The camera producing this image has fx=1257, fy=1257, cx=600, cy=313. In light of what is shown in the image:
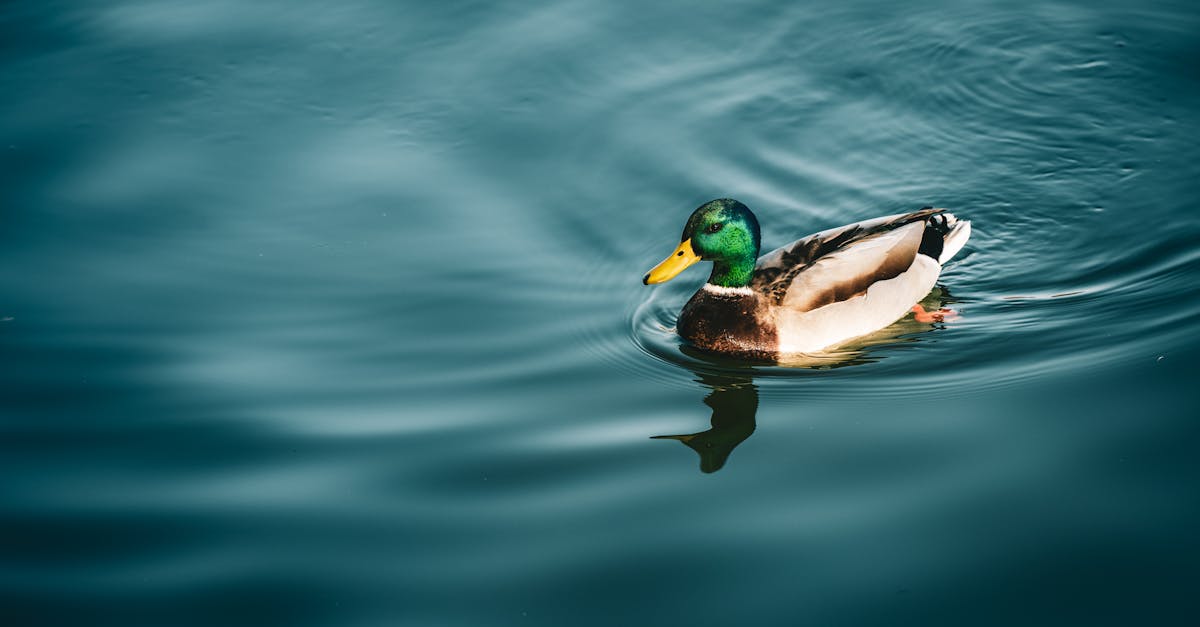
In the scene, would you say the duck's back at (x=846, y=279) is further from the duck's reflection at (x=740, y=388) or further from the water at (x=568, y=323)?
the water at (x=568, y=323)

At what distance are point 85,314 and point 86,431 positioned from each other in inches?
57.2

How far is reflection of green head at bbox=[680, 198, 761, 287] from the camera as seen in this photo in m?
7.50

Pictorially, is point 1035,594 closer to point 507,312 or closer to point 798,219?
point 507,312

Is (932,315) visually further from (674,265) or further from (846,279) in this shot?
(674,265)

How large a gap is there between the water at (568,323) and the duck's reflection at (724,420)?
0.03m

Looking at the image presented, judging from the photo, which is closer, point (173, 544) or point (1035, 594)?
point (1035, 594)

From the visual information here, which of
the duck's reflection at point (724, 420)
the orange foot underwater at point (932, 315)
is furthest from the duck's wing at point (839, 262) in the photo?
the duck's reflection at point (724, 420)

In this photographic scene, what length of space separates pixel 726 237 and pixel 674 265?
371mm

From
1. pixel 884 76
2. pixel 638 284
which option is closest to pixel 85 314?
pixel 638 284

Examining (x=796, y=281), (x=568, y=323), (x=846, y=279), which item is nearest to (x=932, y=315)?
(x=846, y=279)

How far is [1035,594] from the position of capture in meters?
4.77

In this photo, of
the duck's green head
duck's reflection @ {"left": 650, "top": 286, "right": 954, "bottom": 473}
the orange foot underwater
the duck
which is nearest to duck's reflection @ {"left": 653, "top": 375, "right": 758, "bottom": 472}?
duck's reflection @ {"left": 650, "top": 286, "right": 954, "bottom": 473}

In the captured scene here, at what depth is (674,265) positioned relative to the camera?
24.6ft

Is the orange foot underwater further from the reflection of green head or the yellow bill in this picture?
the yellow bill
